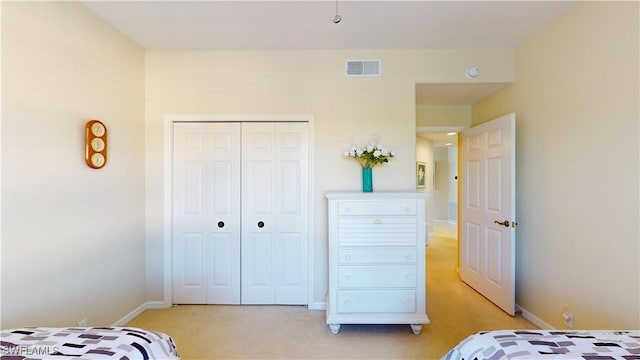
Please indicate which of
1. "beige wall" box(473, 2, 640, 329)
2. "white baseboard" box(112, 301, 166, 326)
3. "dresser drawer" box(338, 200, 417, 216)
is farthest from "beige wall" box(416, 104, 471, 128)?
"white baseboard" box(112, 301, 166, 326)

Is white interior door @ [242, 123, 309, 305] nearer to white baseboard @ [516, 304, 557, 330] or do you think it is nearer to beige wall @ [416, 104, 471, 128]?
beige wall @ [416, 104, 471, 128]

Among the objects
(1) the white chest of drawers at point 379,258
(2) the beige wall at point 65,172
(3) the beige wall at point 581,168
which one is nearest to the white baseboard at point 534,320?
(3) the beige wall at point 581,168

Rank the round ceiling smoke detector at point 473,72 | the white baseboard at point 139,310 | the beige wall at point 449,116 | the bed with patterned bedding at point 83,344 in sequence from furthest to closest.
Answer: the beige wall at point 449,116 < the round ceiling smoke detector at point 473,72 < the white baseboard at point 139,310 < the bed with patterned bedding at point 83,344

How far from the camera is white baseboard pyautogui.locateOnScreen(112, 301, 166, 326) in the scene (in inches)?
100

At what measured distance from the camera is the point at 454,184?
800 centimetres

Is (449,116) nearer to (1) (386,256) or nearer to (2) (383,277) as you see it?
(1) (386,256)

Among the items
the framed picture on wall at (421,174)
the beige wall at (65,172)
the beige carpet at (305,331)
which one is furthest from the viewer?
the framed picture on wall at (421,174)

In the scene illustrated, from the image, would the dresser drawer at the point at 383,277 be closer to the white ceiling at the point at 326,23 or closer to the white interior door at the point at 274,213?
the white interior door at the point at 274,213

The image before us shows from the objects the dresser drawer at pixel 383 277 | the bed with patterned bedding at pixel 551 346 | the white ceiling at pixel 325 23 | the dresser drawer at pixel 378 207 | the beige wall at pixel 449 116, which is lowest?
the dresser drawer at pixel 383 277

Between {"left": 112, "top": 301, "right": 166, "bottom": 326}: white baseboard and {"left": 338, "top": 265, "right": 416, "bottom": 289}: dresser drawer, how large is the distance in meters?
2.05

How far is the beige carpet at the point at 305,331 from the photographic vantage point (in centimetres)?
212

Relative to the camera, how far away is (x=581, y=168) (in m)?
2.05

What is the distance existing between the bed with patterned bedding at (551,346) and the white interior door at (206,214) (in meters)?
2.32

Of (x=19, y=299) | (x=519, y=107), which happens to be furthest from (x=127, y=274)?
(x=519, y=107)
